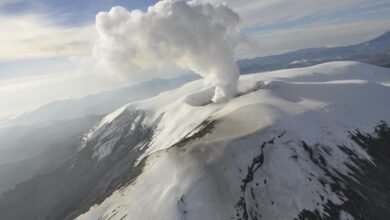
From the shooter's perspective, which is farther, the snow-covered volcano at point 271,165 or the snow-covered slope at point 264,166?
the snow-covered volcano at point 271,165

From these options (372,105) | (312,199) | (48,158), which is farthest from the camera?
(48,158)

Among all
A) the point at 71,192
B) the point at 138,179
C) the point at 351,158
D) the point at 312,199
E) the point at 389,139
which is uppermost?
the point at 138,179

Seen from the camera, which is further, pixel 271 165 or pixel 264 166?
pixel 271 165

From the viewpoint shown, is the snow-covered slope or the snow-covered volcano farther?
the snow-covered volcano

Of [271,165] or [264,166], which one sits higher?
[264,166]

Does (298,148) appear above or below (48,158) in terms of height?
above

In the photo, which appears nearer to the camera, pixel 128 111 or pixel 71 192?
pixel 71 192

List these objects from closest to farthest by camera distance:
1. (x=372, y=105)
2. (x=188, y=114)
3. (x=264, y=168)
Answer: (x=264, y=168), (x=372, y=105), (x=188, y=114)

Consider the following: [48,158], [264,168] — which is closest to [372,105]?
[264,168]

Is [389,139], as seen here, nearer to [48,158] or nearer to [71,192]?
[71,192]

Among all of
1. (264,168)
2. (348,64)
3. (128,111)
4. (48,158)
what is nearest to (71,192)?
(128,111)
